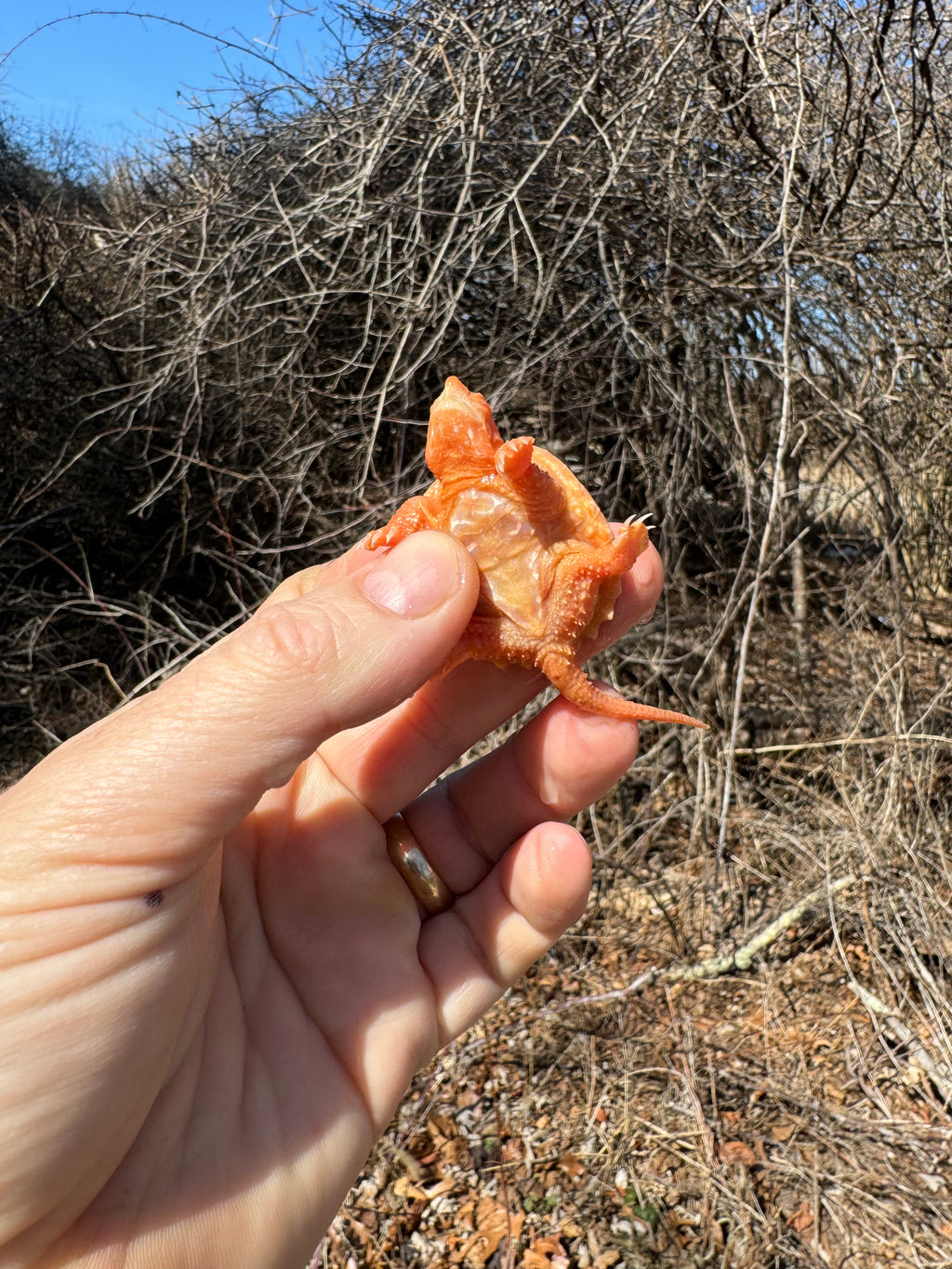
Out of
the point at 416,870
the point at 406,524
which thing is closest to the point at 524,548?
the point at 406,524

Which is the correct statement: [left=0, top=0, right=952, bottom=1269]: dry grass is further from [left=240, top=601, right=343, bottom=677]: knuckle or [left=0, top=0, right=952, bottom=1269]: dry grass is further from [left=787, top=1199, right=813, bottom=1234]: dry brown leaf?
[left=240, top=601, right=343, bottom=677]: knuckle

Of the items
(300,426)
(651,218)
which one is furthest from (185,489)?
(651,218)

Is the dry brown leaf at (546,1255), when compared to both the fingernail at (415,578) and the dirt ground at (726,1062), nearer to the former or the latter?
the dirt ground at (726,1062)

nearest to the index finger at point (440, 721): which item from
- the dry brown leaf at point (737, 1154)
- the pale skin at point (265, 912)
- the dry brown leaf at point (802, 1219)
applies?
the pale skin at point (265, 912)

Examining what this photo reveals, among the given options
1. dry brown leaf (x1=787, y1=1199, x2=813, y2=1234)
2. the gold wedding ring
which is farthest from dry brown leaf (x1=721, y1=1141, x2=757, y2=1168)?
the gold wedding ring

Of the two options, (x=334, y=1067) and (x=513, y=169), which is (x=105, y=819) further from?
(x=513, y=169)

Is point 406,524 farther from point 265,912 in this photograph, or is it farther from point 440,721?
point 265,912
